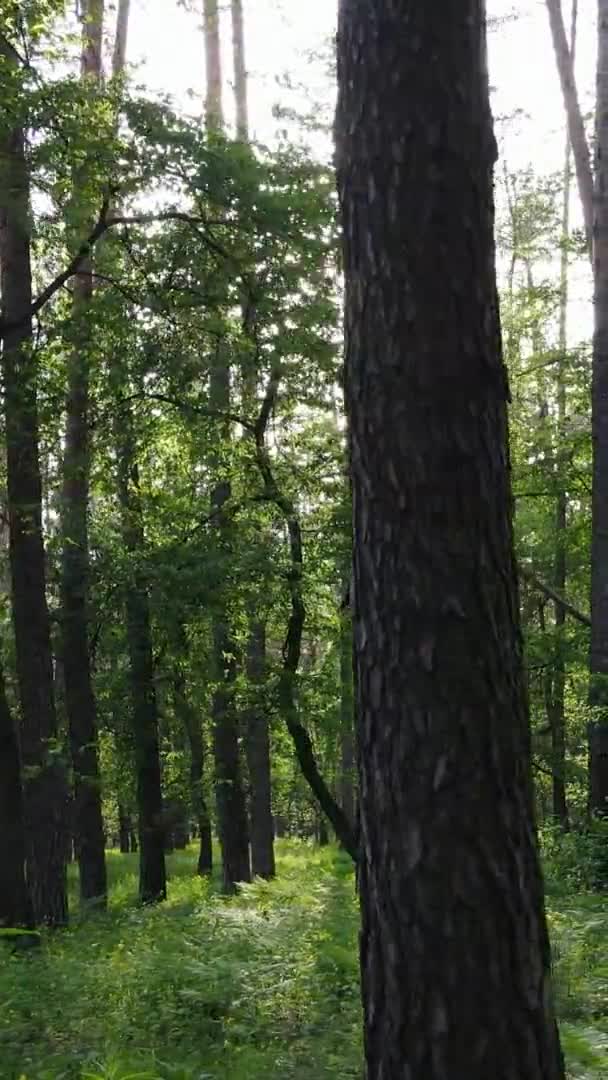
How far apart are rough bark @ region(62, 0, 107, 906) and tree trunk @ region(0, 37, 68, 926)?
1299 millimetres

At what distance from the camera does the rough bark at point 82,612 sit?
12.5m

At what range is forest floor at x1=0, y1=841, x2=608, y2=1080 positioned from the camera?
461 cm

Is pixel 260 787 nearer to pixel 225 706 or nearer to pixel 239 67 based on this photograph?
pixel 225 706

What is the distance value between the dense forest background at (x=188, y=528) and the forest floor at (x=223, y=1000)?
0.03 m

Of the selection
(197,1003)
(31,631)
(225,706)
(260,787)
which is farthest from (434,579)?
(260,787)

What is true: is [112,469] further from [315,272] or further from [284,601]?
[315,272]

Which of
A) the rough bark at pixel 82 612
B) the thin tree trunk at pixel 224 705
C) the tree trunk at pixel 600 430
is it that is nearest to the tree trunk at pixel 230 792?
the thin tree trunk at pixel 224 705

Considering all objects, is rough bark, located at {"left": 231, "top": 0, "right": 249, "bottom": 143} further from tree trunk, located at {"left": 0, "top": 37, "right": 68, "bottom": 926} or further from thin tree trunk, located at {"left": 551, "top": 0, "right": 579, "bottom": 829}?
tree trunk, located at {"left": 0, "top": 37, "right": 68, "bottom": 926}

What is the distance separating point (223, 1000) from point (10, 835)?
3.65 metres

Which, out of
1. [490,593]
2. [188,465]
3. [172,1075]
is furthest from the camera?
Answer: [188,465]

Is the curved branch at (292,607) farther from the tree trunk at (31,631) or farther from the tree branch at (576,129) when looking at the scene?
the tree branch at (576,129)

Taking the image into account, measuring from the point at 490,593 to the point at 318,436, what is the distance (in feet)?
31.3

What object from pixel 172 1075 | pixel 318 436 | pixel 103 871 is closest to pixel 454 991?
pixel 172 1075

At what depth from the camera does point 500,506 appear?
3.00 m
